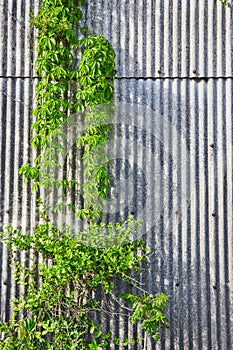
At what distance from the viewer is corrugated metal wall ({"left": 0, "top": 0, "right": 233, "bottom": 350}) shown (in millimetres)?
4473

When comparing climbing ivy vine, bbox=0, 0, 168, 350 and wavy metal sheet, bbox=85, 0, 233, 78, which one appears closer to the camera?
climbing ivy vine, bbox=0, 0, 168, 350

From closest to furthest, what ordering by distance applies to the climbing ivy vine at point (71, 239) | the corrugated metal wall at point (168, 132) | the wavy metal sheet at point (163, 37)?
the climbing ivy vine at point (71, 239)
the corrugated metal wall at point (168, 132)
the wavy metal sheet at point (163, 37)

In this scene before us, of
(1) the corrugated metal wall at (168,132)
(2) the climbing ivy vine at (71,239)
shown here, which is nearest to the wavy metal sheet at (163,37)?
(1) the corrugated metal wall at (168,132)

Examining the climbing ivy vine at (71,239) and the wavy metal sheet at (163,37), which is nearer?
the climbing ivy vine at (71,239)

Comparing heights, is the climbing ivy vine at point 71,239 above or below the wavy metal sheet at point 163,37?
below

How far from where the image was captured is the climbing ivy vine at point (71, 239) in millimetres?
4230

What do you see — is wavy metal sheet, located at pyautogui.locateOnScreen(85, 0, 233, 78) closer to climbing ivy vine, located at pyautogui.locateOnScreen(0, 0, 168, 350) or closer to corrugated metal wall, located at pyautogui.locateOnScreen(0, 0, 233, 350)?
corrugated metal wall, located at pyautogui.locateOnScreen(0, 0, 233, 350)

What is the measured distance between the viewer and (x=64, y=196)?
452 cm

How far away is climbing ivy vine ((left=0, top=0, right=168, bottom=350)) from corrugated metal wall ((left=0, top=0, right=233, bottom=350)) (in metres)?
0.16

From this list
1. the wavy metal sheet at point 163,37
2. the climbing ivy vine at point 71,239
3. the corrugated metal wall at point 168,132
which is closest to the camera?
the climbing ivy vine at point 71,239

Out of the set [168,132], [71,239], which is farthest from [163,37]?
[71,239]

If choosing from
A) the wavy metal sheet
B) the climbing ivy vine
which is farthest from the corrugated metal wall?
the climbing ivy vine

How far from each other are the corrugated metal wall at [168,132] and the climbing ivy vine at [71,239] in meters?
0.16

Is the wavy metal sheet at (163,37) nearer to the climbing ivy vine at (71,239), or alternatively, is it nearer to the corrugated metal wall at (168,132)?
the corrugated metal wall at (168,132)
